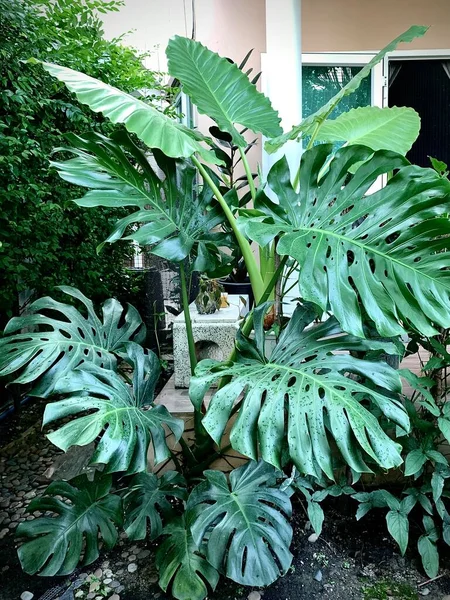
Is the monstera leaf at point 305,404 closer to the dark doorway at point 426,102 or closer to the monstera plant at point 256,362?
the monstera plant at point 256,362

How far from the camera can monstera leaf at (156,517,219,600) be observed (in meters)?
1.26

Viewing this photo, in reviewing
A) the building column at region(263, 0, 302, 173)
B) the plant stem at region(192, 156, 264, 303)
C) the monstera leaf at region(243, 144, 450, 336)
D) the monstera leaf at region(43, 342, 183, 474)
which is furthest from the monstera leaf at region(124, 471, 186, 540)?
the building column at region(263, 0, 302, 173)

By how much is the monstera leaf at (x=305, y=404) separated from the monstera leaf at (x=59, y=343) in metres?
→ 0.49

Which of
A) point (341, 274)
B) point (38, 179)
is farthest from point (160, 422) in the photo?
point (38, 179)

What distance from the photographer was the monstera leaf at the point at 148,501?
1354 mm

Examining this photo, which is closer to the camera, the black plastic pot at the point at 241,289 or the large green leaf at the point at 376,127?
the large green leaf at the point at 376,127

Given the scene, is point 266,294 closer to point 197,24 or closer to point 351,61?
point 351,61

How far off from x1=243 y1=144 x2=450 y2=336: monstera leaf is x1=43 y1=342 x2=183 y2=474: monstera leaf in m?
0.57

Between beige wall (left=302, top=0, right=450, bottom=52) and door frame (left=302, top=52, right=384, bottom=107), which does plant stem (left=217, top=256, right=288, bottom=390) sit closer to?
door frame (left=302, top=52, right=384, bottom=107)

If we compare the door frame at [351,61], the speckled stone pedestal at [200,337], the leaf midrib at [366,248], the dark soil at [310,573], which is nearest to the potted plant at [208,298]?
the speckled stone pedestal at [200,337]

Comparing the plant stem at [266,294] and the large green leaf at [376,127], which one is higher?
the large green leaf at [376,127]

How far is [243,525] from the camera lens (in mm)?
1243

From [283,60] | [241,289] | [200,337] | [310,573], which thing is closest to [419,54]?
[283,60]

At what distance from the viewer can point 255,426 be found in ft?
3.66
